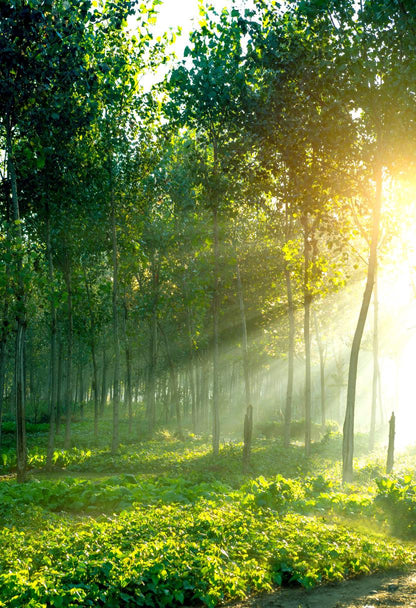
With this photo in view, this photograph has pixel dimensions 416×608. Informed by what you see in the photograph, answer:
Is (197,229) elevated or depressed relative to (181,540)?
elevated

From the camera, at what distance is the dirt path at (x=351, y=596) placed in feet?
25.4

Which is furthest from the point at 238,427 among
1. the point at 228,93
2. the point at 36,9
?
the point at 36,9

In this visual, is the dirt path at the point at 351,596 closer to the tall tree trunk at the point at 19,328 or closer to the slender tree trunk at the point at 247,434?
the tall tree trunk at the point at 19,328

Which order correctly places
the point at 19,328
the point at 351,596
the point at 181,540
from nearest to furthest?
the point at 351,596
the point at 181,540
the point at 19,328

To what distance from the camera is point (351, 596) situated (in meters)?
8.15

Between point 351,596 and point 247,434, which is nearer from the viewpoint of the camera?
point 351,596

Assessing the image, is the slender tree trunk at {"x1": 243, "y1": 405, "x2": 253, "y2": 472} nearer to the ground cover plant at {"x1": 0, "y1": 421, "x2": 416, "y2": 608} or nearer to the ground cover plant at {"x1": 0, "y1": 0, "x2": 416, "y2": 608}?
the ground cover plant at {"x1": 0, "y1": 0, "x2": 416, "y2": 608}

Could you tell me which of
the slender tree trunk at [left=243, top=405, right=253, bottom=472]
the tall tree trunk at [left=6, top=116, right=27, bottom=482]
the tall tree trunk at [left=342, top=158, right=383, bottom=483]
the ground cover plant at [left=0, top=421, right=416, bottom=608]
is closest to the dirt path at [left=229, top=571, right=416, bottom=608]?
the ground cover plant at [left=0, top=421, right=416, bottom=608]

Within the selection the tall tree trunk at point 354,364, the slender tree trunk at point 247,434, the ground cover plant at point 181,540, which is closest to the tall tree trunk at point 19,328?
the ground cover plant at point 181,540

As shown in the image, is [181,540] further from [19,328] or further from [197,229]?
[197,229]

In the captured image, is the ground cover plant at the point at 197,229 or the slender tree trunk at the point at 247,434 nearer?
the ground cover plant at the point at 197,229

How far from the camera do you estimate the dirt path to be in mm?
7754

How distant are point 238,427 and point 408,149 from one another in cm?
4144

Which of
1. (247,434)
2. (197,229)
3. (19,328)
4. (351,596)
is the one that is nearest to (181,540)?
(351,596)
